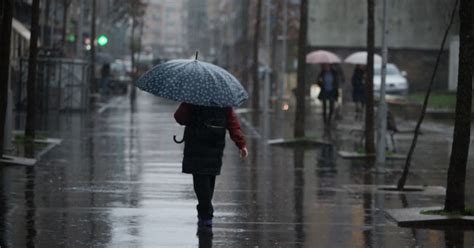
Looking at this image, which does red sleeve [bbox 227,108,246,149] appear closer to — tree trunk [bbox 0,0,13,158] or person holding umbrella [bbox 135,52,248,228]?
person holding umbrella [bbox 135,52,248,228]

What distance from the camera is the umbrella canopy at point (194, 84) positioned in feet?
37.8

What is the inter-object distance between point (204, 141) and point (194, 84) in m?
0.62

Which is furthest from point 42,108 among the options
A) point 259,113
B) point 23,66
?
point 259,113

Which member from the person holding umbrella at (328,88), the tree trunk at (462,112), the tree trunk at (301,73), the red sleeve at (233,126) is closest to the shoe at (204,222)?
the red sleeve at (233,126)

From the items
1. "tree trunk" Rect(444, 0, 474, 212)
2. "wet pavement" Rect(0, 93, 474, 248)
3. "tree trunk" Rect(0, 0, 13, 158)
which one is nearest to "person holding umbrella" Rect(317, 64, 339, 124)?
"wet pavement" Rect(0, 93, 474, 248)

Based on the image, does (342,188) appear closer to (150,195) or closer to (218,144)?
(150,195)

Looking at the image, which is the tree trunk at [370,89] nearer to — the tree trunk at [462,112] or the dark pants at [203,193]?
the tree trunk at [462,112]

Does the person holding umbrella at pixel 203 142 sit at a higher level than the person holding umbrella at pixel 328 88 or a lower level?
lower

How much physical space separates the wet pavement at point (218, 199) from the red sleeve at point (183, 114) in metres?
1.14

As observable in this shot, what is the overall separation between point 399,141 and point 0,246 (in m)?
18.0

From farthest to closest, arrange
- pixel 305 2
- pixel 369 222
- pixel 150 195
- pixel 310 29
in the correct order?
1. pixel 310 29
2. pixel 305 2
3. pixel 150 195
4. pixel 369 222

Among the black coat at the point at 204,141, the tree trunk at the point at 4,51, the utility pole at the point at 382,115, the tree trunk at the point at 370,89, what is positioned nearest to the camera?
the black coat at the point at 204,141

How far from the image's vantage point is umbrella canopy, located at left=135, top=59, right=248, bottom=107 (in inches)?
454

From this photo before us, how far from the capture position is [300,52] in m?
25.8
